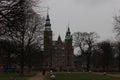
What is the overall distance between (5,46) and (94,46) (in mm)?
97773

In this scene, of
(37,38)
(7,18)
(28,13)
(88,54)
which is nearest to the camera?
(7,18)

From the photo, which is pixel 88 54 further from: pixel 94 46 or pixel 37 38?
pixel 37 38

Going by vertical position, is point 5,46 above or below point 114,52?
below

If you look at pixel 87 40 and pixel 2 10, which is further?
pixel 87 40

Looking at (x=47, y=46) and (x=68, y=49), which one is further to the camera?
(x=68, y=49)

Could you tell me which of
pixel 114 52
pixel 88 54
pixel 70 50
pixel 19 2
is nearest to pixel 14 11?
pixel 19 2

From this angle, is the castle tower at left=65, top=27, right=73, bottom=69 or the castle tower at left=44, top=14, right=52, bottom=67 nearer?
the castle tower at left=44, top=14, right=52, bottom=67

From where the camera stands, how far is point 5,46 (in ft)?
78.7

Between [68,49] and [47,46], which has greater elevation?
[68,49]

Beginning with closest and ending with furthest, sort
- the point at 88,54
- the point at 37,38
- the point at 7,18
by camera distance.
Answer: the point at 7,18
the point at 37,38
the point at 88,54

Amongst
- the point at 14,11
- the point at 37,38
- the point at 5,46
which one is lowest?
the point at 5,46

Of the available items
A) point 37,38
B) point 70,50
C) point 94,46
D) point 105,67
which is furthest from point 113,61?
point 37,38

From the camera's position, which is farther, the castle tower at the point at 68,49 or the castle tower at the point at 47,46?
the castle tower at the point at 68,49

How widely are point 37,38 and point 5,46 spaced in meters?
45.5
